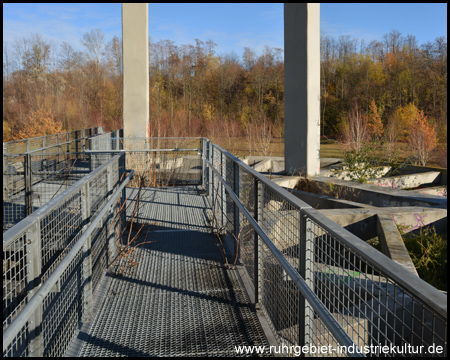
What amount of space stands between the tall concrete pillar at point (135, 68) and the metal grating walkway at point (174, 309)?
427 inches

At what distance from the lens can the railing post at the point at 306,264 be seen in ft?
6.63

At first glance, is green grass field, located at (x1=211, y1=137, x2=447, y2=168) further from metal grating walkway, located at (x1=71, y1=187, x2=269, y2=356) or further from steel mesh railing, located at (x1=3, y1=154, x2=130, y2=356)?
steel mesh railing, located at (x1=3, y1=154, x2=130, y2=356)

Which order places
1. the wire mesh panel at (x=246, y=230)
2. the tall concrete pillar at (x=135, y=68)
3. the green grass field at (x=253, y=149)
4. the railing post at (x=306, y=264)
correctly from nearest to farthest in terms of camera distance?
the railing post at (x=306, y=264)
the wire mesh panel at (x=246, y=230)
the tall concrete pillar at (x=135, y=68)
the green grass field at (x=253, y=149)

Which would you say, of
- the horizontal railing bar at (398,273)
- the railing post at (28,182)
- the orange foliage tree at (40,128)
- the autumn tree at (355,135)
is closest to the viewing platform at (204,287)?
the horizontal railing bar at (398,273)

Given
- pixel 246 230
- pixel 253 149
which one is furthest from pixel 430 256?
pixel 253 149

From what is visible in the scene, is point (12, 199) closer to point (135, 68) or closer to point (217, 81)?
point (135, 68)

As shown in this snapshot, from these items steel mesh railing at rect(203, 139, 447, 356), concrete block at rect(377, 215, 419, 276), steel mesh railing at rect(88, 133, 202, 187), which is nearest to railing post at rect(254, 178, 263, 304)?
steel mesh railing at rect(203, 139, 447, 356)

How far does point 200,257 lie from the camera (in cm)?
454

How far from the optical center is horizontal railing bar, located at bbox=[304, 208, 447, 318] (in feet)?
3.27

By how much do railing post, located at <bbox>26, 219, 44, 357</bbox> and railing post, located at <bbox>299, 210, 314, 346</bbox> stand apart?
1298 millimetres

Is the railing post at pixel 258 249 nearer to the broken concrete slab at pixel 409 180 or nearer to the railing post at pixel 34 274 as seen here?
the railing post at pixel 34 274

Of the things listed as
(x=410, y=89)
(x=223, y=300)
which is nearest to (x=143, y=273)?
(x=223, y=300)

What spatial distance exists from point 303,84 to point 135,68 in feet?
21.8

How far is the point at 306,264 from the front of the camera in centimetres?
204
